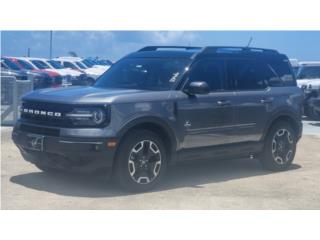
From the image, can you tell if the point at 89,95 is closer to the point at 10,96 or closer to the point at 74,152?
the point at 74,152

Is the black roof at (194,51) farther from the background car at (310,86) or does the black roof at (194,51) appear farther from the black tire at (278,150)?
the background car at (310,86)

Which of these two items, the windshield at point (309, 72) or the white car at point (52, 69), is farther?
the white car at point (52, 69)

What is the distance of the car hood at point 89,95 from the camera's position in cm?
671

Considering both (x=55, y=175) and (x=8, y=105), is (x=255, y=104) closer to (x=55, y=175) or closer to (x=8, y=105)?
(x=55, y=175)

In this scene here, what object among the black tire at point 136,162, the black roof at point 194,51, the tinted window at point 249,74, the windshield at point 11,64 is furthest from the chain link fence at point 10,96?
the windshield at point 11,64

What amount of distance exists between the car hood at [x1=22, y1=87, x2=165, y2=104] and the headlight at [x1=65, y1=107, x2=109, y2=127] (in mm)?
104

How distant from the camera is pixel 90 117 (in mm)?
6582

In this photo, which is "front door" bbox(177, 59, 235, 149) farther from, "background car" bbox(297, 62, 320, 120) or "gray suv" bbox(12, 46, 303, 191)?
"background car" bbox(297, 62, 320, 120)

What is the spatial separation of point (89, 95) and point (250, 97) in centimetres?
262

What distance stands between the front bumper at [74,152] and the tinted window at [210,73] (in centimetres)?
176

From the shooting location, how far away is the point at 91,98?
22.0ft

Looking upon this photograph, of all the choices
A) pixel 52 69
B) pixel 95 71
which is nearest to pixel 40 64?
pixel 52 69

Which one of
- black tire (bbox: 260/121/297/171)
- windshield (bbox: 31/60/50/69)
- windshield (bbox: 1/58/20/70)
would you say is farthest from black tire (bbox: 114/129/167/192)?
windshield (bbox: 31/60/50/69)
